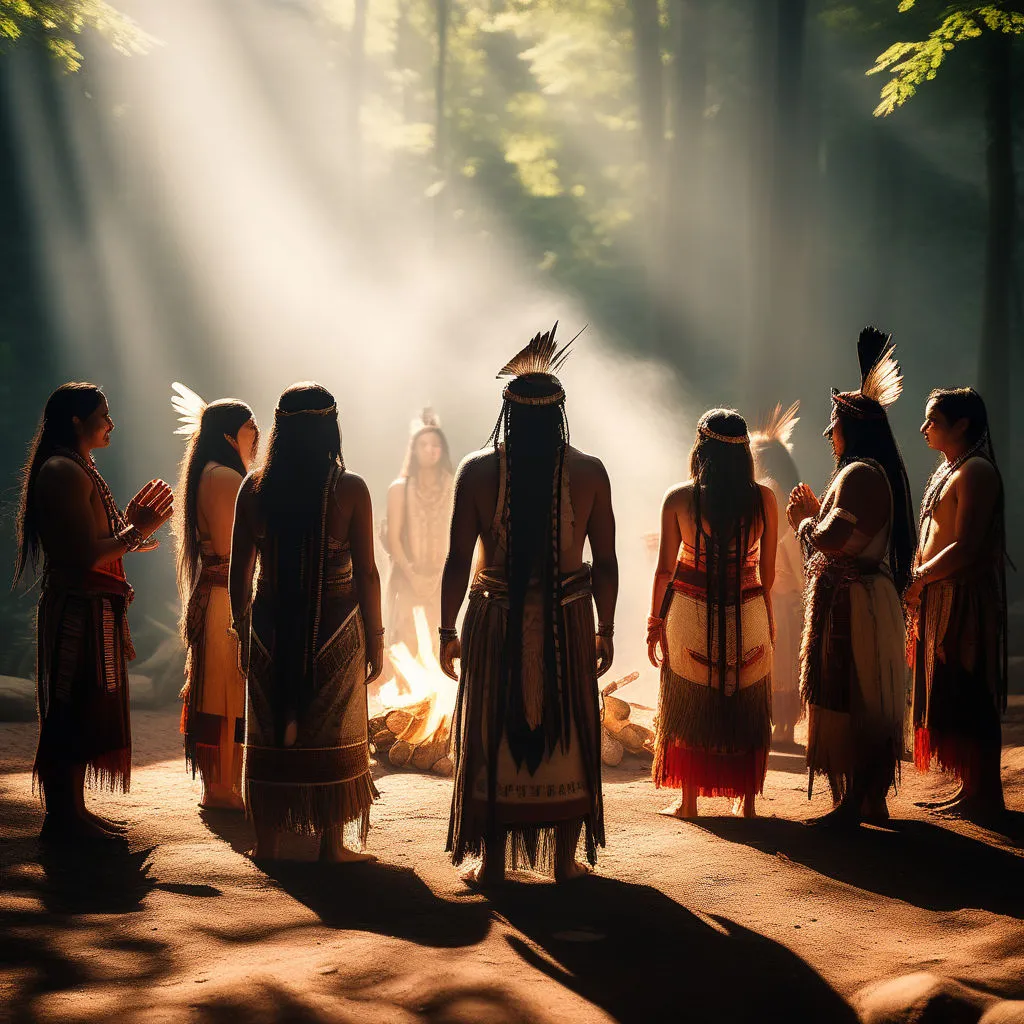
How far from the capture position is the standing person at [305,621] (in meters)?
4.60

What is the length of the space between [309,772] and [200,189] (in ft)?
50.0

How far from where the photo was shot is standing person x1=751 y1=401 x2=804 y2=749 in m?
8.12

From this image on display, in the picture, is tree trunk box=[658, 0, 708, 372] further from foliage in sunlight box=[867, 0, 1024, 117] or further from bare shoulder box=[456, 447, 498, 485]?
bare shoulder box=[456, 447, 498, 485]

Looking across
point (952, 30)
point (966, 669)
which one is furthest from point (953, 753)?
point (952, 30)

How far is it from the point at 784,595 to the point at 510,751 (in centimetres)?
444

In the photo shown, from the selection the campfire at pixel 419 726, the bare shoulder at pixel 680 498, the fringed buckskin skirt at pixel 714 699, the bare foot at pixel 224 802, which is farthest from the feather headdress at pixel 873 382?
the bare foot at pixel 224 802

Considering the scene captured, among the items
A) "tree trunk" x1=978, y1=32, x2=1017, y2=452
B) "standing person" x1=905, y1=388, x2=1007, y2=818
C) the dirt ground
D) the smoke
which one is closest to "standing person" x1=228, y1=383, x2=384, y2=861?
the dirt ground

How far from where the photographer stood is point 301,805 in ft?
15.1

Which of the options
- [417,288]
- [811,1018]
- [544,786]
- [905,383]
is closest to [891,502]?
[544,786]

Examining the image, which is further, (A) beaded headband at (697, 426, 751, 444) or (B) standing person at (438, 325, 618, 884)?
(A) beaded headband at (697, 426, 751, 444)

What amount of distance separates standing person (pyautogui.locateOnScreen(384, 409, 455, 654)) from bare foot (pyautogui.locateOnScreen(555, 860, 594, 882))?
5640mm

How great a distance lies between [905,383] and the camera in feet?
82.0

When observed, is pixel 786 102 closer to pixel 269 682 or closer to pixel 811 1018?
pixel 269 682

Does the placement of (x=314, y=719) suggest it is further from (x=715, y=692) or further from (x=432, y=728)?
(x=432, y=728)
